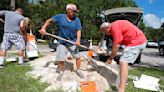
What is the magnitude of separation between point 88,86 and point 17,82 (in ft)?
5.60

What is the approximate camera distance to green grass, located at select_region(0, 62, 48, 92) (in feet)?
22.8

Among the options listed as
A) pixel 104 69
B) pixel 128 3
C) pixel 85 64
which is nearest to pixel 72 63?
pixel 85 64

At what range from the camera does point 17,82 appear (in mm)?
7551

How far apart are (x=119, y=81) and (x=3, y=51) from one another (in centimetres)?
439

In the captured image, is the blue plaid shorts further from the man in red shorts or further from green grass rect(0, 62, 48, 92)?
the man in red shorts

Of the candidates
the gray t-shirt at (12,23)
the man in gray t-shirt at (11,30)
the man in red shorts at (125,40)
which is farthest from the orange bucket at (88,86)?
the gray t-shirt at (12,23)

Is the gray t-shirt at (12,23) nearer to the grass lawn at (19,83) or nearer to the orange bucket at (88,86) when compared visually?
the grass lawn at (19,83)

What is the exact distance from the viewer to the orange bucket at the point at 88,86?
6840 millimetres

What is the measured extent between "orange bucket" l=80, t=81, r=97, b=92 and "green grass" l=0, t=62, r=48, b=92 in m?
0.85

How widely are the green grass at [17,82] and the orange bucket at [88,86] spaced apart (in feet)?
2.78

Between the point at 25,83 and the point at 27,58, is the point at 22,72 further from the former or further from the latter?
the point at 27,58

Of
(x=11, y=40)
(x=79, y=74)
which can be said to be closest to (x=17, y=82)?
(x=79, y=74)

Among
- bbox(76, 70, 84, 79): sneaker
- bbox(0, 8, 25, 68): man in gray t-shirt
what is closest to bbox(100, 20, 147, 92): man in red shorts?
bbox(76, 70, 84, 79): sneaker

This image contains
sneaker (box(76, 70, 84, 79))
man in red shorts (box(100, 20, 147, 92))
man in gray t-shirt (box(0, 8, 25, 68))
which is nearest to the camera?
man in red shorts (box(100, 20, 147, 92))
